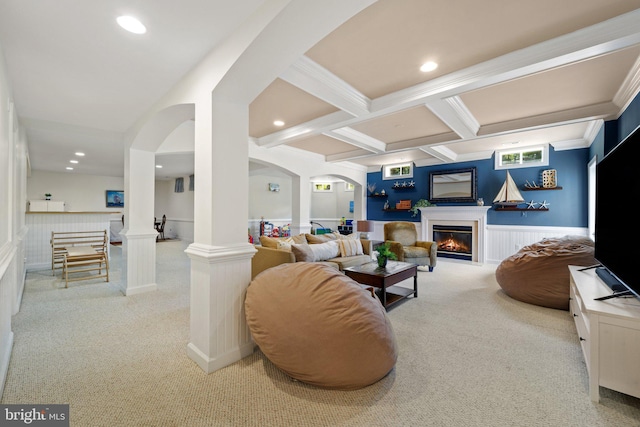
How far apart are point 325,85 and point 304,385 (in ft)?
8.67

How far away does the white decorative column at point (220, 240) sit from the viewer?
2047 mm

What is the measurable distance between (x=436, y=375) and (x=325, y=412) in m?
0.89

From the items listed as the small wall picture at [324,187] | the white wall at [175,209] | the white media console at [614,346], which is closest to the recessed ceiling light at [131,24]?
the white media console at [614,346]

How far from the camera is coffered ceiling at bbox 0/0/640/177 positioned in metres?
1.85

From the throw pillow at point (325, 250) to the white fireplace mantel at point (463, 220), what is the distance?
11.0 ft

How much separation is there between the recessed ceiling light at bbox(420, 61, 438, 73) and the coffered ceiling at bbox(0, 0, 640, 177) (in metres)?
0.05

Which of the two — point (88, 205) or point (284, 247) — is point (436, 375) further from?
point (88, 205)

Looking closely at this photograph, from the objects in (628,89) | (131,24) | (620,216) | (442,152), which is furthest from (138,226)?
(628,89)

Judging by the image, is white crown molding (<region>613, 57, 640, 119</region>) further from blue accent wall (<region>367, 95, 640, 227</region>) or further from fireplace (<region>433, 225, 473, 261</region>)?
fireplace (<region>433, 225, 473, 261</region>)

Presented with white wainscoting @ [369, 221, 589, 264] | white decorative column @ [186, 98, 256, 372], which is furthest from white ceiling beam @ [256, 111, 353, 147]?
white wainscoting @ [369, 221, 589, 264]

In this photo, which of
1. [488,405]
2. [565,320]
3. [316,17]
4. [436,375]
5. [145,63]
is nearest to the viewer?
[316,17]

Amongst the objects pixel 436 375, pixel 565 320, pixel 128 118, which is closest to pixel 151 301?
pixel 128 118

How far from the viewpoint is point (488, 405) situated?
66.6 inches

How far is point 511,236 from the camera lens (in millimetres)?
5992
